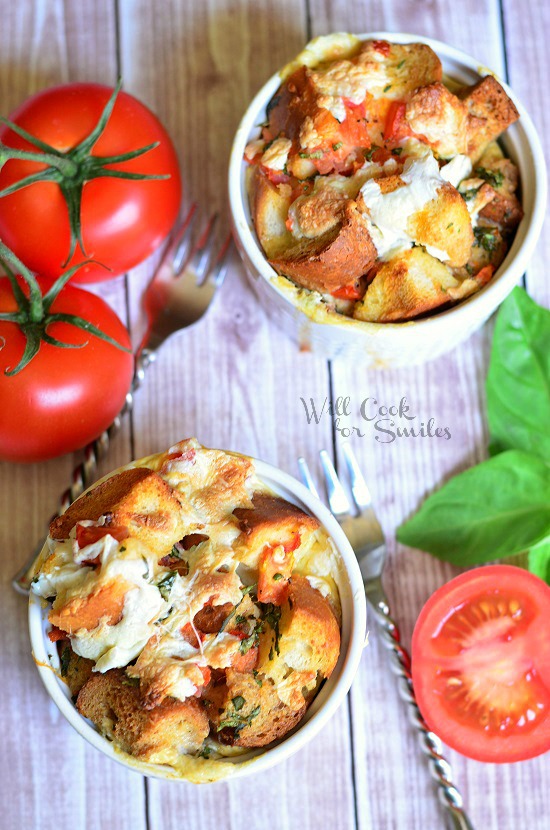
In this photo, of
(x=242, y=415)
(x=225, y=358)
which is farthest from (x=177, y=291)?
(x=242, y=415)

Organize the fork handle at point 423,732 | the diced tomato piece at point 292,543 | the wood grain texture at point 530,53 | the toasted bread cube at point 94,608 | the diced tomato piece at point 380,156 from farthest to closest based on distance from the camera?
1. the wood grain texture at point 530,53
2. the fork handle at point 423,732
3. the diced tomato piece at point 380,156
4. the diced tomato piece at point 292,543
5. the toasted bread cube at point 94,608

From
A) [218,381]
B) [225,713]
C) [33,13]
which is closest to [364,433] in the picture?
[218,381]

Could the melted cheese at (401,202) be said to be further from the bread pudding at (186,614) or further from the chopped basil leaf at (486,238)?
the bread pudding at (186,614)

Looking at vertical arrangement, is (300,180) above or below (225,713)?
above

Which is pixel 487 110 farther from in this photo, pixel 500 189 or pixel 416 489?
pixel 416 489

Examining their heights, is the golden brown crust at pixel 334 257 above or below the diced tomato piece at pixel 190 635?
above

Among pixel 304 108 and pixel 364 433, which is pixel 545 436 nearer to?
pixel 364 433

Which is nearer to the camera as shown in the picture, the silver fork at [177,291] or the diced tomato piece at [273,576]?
the diced tomato piece at [273,576]

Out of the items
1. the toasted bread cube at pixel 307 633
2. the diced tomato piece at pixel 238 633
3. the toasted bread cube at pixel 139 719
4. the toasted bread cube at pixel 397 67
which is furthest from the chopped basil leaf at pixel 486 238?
the toasted bread cube at pixel 139 719
